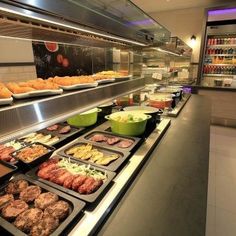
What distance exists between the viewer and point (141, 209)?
0.77m

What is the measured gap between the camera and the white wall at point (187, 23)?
5180 mm

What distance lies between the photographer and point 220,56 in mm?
4738

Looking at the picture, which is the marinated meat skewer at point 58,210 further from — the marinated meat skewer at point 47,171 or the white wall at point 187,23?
the white wall at point 187,23

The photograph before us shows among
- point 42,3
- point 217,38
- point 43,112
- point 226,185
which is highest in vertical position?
point 217,38

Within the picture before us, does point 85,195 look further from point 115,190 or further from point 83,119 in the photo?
point 83,119

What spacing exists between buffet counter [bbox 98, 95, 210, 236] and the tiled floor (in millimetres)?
888

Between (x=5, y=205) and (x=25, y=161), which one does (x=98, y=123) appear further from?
(x=5, y=205)

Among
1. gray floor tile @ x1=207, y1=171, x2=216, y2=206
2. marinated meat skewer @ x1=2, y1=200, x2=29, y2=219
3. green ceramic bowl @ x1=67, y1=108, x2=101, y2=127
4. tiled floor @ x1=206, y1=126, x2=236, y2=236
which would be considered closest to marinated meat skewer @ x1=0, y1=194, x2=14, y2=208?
marinated meat skewer @ x1=2, y1=200, x2=29, y2=219

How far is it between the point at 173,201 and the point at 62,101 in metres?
0.64

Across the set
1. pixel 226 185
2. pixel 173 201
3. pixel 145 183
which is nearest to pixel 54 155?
pixel 145 183

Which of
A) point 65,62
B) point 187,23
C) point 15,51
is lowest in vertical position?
point 65,62

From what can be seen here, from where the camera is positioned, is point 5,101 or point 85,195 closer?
point 5,101

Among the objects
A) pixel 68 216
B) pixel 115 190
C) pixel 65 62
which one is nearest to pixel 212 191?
pixel 115 190

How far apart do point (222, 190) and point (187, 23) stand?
4703 millimetres
